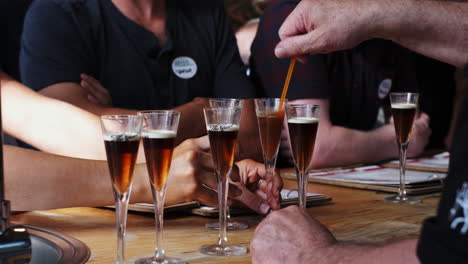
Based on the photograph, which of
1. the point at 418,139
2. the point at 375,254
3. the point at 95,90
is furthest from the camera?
the point at 418,139

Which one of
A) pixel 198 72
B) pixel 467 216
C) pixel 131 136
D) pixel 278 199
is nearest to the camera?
pixel 467 216

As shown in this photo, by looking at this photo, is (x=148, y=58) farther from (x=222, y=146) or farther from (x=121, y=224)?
(x=121, y=224)

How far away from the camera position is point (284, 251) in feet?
3.87

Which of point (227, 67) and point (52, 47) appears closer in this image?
point (52, 47)

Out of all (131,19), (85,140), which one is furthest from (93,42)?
(85,140)

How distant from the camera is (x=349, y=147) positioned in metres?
2.87

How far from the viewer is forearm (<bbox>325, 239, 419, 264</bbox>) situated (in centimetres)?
96

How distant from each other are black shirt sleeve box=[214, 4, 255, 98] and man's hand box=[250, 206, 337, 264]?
163 cm

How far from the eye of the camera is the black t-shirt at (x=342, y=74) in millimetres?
2854

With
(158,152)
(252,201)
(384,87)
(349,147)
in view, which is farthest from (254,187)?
(384,87)

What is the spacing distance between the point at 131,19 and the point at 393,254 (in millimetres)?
2051

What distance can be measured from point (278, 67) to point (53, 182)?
1.51 meters

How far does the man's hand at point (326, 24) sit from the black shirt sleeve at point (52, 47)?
1174 millimetres

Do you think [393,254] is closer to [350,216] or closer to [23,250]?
[23,250]
